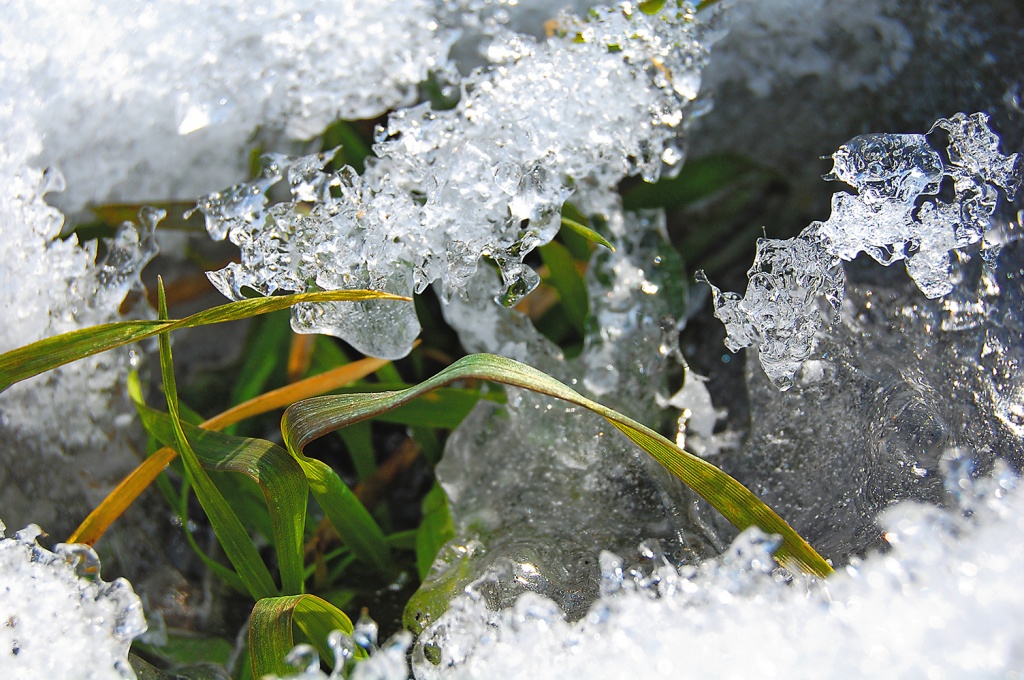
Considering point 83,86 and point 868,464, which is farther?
point 83,86

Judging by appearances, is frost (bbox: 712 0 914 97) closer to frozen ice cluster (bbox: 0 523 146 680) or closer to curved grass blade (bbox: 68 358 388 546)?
curved grass blade (bbox: 68 358 388 546)

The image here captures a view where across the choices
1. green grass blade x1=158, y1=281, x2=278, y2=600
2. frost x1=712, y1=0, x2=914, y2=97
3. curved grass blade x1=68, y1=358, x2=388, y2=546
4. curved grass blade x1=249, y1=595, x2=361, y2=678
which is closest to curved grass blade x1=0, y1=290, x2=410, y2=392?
green grass blade x1=158, y1=281, x2=278, y2=600

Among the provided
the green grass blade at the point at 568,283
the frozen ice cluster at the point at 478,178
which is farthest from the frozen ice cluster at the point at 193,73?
the green grass blade at the point at 568,283

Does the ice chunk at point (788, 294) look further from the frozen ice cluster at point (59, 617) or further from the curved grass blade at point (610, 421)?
the frozen ice cluster at point (59, 617)

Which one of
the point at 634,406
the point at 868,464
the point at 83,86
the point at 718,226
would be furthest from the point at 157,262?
the point at 868,464

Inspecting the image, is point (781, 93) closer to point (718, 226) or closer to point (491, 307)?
point (718, 226)

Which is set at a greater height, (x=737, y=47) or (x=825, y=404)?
(x=737, y=47)
